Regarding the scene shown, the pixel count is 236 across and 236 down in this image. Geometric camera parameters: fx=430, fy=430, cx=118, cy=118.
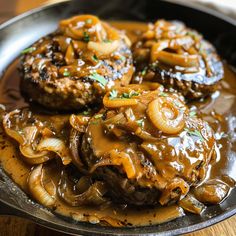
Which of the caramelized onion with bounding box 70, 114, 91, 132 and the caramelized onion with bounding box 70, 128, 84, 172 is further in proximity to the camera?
the caramelized onion with bounding box 70, 114, 91, 132

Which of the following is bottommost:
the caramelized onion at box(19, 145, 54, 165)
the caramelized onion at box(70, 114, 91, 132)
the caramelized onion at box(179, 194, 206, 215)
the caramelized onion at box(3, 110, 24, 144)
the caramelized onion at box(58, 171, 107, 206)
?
the caramelized onion at box(179, 194, 206, 215)

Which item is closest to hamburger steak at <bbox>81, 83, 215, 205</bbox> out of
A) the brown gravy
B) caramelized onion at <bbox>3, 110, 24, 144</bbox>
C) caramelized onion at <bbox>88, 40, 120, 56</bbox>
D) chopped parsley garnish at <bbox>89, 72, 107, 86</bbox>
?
the brown gravy

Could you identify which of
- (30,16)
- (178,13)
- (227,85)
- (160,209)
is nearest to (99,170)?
(160,209)

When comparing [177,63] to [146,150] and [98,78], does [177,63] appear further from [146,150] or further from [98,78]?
[146,150]

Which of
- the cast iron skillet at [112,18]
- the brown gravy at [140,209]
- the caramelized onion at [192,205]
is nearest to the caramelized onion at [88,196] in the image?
the brown gravy at [140,209]

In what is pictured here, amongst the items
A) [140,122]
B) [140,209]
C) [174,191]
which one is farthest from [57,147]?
[174,191]

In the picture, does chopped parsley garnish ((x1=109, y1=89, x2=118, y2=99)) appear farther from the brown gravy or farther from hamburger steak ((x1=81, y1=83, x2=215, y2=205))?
the brown gravy
